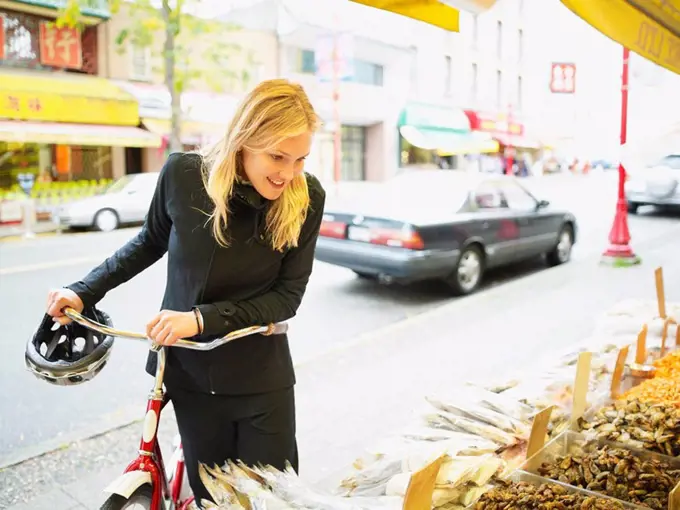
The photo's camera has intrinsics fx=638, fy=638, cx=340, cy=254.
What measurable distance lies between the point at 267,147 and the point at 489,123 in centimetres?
1722

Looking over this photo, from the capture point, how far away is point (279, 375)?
2.03 metres

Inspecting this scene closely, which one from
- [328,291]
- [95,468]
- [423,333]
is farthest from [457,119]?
[95,468]

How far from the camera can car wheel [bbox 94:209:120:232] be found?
5.98 m

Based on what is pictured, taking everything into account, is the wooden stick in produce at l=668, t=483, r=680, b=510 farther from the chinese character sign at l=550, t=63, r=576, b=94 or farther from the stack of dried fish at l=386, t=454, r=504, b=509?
the chinese character sign at l=550, t=63, r=576, b=94

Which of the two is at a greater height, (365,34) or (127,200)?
(365,34)

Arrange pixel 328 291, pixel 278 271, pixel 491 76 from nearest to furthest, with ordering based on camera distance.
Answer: pixel 278 271 → pixel 328 291 → pixel 491 76

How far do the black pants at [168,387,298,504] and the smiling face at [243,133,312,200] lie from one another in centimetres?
66

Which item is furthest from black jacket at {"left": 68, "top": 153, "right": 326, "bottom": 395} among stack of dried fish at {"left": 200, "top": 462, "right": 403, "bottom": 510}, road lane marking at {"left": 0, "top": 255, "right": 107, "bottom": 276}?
road lane marking at {"left": 0, "top": 255, "right": 107, "bottom": 276}

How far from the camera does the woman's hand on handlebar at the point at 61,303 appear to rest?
1.89 metres

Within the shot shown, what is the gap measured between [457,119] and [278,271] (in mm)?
13880

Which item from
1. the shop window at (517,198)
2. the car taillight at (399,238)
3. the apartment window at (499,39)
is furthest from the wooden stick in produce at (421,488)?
the apartment window at (499,39)

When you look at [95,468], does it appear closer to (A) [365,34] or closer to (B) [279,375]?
(B) [279,375]

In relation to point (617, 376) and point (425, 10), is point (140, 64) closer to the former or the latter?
point (425, 10)

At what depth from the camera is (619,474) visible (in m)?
2.01
